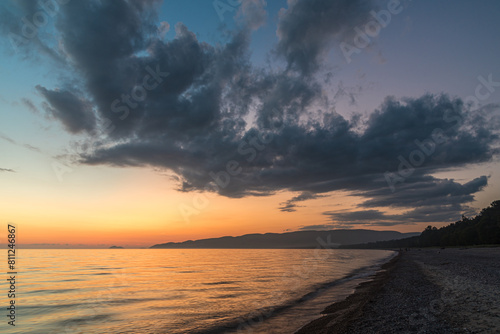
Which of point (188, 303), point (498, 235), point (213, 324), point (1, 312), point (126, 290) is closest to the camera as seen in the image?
point (213, 324)

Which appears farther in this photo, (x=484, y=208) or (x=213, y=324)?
(x=484, y=208)

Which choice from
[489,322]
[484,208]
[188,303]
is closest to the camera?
[489,322]

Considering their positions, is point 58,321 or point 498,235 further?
point 498,235

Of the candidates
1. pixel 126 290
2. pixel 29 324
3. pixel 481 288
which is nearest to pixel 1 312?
pixel 29 324

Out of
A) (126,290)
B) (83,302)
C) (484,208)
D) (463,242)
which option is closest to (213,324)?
(83,302)

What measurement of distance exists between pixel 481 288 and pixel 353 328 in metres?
13.2

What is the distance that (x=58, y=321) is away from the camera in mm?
20562

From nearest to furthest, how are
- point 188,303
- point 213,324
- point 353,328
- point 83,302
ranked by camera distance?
point 353,328 < point 213,324 < point 188,303 < point 83,302

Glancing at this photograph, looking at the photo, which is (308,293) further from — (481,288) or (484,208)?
(484,208)

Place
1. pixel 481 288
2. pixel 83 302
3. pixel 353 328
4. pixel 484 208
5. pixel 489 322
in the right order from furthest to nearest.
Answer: pixel 484 208 → pixel 83 302 → pixel 481 288 → pixel 353 328 → pixel 489 322

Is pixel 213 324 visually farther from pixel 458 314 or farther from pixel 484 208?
pixel 484 208

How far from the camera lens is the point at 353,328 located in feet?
41.9

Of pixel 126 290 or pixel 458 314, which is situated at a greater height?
pixel 458 314

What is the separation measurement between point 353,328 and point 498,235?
143 metres
